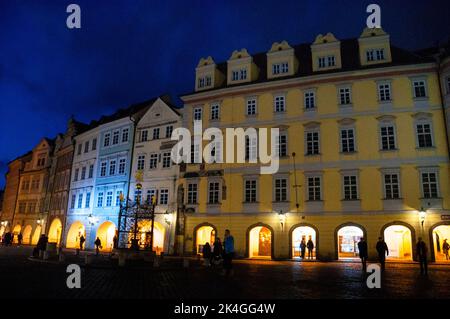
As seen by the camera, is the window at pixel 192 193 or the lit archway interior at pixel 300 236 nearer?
the lit archway interior at pixel 300 236

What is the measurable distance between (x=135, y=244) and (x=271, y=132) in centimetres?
1476

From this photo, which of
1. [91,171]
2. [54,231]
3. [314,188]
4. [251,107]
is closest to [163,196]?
[251,107]

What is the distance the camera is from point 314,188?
29.4 meters

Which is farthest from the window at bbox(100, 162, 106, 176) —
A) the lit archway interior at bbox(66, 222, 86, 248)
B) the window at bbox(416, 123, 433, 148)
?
the window at bbox(416, 123, 433, 148)

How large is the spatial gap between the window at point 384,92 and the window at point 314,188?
7857 mm

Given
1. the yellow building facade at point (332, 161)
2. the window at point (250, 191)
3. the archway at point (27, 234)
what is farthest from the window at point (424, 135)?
the archway at point (27, 234)

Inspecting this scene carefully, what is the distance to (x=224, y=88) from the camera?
112ft

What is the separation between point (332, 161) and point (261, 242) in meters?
8.91

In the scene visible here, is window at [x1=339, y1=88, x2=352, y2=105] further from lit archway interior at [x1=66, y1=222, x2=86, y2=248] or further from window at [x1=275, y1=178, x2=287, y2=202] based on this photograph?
lit archway interior at [x1=66, y1=222, x2=86, y2=248]

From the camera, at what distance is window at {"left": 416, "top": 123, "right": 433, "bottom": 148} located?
27.4m

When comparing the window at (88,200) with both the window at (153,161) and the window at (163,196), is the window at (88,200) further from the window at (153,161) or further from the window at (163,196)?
the window at (163,196)

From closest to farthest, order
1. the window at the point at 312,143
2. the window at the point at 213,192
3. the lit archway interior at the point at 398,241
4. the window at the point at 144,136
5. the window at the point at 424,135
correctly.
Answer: the window at the point at 424,135 → the lit archway interior at the point at 398,241 → the window at the point at 312,143 → the window at the point at 213,192 → the window at the point at 144,136

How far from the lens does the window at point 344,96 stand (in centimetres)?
3006

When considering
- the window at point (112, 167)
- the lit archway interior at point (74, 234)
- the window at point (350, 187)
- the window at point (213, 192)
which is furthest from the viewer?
the lit archway interior at point (74, 234)
